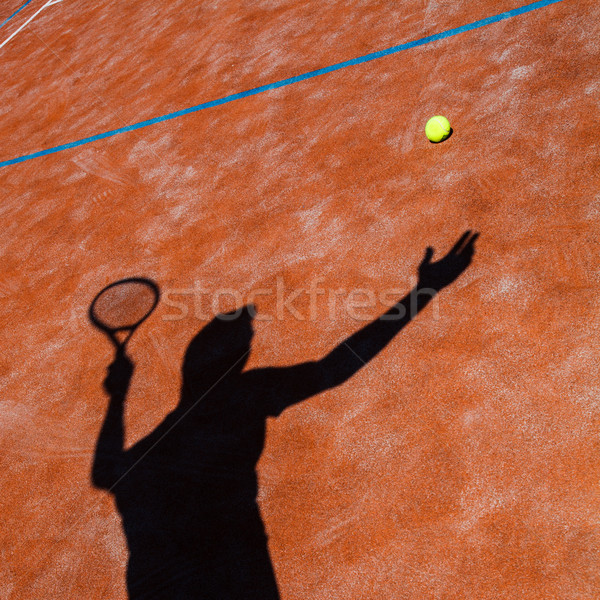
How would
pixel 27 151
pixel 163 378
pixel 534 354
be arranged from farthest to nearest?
pixel 27 151 → pixel 163 378 → pixel 534 354

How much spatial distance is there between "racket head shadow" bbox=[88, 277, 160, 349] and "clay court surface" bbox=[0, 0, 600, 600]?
0.13 meters

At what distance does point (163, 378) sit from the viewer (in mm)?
5109

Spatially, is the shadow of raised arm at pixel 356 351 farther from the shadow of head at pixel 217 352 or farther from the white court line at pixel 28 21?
the white court line at pixel 28 21

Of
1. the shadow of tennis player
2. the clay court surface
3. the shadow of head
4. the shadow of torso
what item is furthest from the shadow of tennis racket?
the shadow of torso

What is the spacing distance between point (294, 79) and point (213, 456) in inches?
236

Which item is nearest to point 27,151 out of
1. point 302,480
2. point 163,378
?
point 163,378

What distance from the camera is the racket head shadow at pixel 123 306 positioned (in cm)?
576

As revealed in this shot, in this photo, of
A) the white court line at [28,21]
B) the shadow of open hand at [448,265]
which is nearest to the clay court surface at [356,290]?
the shadow of open hand at [448,265]

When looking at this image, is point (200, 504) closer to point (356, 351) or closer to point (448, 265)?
point (356, 351)

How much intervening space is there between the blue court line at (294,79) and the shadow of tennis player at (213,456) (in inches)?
156

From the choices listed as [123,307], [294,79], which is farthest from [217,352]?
[294,79]

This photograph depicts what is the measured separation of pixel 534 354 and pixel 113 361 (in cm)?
412

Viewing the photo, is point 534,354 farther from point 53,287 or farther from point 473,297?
point 53,287

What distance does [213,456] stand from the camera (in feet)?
14.5
